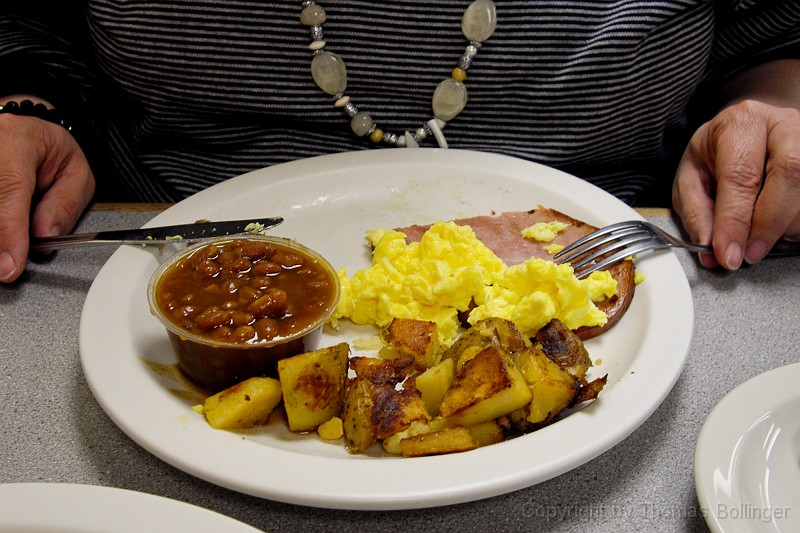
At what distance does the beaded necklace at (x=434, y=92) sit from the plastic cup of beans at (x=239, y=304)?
0.68m

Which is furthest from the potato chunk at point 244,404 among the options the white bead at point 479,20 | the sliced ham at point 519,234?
the white bead at point 479,20

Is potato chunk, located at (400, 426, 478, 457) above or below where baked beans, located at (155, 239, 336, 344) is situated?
below

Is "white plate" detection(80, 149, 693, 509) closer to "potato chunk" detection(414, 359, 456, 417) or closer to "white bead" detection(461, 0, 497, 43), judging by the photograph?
"potato chunk" detection(414, 359, 456, 417)

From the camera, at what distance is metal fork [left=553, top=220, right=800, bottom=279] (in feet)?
5.43

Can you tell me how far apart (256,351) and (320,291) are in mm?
217

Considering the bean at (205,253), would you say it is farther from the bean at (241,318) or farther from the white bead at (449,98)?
the white bead at (449,98)

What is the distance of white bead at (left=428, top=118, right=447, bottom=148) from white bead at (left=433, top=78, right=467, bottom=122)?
0.02 metres

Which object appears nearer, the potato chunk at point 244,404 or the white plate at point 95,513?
the white plate at point 95,513

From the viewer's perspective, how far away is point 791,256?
1918 mm

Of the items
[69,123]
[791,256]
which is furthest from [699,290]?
[69,123]

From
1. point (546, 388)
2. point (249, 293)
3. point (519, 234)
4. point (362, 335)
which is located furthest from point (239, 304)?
point (519, 234)

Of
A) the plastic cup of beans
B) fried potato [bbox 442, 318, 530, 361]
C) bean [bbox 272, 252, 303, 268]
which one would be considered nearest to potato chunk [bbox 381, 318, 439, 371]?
fried potato [bbox 442, 318, 530, 361]

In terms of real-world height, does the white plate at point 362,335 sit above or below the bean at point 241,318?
below

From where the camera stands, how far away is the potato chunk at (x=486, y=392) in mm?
1141
